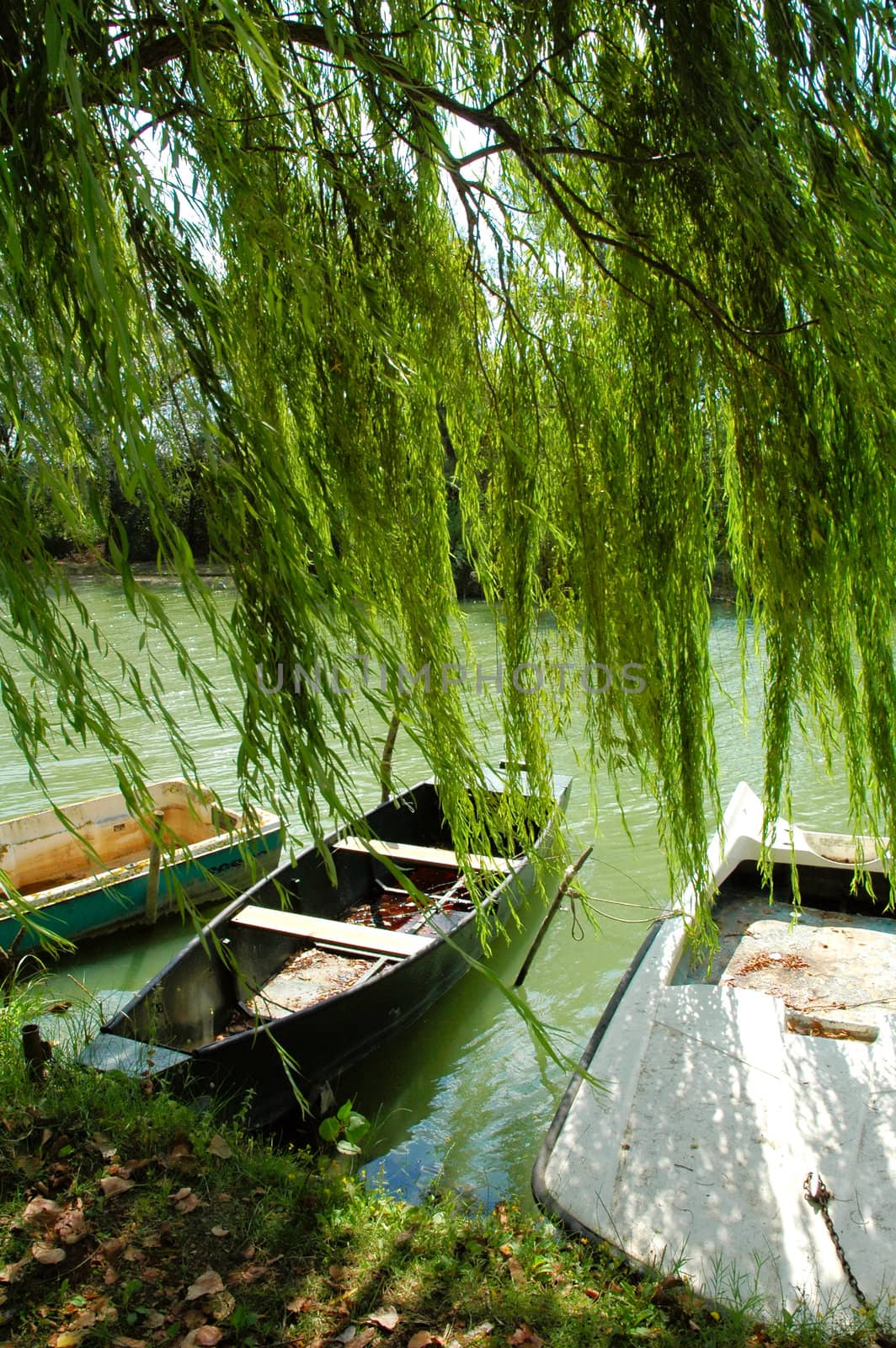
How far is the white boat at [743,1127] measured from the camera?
2.71 metres

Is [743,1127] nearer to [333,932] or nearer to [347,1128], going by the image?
[347,1128]

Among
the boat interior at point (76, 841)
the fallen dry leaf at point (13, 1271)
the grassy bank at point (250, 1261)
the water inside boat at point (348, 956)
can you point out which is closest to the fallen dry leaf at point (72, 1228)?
the grassy bank at point (250, 1261)

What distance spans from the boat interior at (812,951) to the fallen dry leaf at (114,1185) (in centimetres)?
237

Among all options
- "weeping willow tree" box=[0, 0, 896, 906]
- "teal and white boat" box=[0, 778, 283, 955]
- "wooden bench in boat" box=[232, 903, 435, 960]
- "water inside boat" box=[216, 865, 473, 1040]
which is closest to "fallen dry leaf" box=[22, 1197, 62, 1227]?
"water inside boat" box=[216, 865, 473, 1040]

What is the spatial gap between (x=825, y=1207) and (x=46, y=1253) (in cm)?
223

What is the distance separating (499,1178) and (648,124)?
13.1ft

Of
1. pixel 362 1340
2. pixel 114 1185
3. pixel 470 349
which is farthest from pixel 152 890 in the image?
pixel 470 349

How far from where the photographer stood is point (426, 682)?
75.0 inches

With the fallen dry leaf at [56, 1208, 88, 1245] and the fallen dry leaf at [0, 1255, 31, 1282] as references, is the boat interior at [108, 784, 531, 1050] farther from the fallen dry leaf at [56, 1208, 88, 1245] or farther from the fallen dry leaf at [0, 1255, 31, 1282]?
the fallen dry leaf at [0, 1255, 31, 1282]

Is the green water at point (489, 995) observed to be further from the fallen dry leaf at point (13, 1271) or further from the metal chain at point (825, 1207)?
the fallen dry leaf at point (13, 1271)

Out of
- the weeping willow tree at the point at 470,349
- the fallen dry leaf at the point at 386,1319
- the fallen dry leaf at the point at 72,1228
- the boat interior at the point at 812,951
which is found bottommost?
the boat interior at the point at 812,951

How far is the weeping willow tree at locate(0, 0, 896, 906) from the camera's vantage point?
1321mm

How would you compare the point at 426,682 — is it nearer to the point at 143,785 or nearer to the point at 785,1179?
the point at 143,785

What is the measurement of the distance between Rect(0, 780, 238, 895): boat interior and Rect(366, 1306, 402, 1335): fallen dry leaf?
14.3 feet
